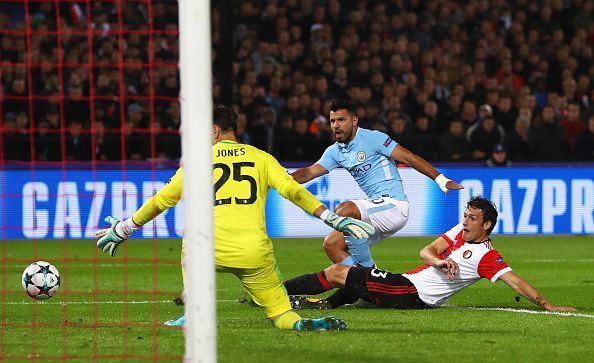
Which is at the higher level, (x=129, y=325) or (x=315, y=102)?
(x=315, y=102)

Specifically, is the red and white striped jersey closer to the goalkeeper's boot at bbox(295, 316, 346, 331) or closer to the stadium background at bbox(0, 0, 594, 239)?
the goalkeeper's boot at bbox(295, 316, 346, 331)

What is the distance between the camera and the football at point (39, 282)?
1022 cm

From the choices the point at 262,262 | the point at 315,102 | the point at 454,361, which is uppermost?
the point at 315,102

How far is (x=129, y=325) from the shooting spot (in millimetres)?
9156

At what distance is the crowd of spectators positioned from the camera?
1842 cm

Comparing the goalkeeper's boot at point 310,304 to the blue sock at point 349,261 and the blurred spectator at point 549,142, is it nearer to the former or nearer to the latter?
the blue sock at point 349,261

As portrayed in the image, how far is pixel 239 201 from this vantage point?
867 cm

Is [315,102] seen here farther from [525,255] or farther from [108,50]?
[525,255]

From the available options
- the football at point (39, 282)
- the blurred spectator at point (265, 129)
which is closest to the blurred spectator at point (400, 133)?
the blurred spectator at point (265, 129)

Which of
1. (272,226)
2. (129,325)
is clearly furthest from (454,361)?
(272,226)

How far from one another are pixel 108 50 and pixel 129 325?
416 inches

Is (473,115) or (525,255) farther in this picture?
(473,115)

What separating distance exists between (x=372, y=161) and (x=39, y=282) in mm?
3128

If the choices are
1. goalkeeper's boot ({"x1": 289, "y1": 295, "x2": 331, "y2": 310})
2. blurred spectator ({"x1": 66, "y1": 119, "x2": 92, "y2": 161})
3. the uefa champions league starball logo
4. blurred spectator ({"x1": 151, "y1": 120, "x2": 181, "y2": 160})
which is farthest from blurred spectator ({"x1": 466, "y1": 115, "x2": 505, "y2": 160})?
goalkeeper's boot ({"x1": 289, "y1": 295, "x2": 331, "y2": 310})
